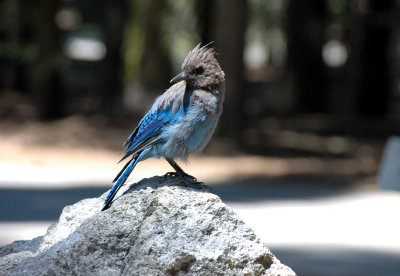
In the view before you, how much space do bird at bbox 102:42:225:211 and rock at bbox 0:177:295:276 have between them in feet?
0.73

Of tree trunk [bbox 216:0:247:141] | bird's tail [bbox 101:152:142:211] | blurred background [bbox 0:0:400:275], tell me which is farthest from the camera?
tree trunk [bbox 216:0:247:141]

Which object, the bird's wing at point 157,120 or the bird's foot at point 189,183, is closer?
the bird's foot at point 189,183

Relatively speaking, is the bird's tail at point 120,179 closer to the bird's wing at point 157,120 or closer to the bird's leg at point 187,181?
the bird's wing at point 157,120

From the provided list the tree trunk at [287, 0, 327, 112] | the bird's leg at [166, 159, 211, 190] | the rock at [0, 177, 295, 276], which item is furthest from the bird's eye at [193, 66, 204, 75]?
the tree trunk at [287, 0, 327, 112]

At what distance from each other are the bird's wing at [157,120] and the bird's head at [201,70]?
0.15 m

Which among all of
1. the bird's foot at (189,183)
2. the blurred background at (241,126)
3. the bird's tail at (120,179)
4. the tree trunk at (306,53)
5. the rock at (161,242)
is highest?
the tree trunk at (306,53)

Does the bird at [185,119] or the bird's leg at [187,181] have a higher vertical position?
the bird at [185,119]

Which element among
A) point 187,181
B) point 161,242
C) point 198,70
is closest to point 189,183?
point 187,181

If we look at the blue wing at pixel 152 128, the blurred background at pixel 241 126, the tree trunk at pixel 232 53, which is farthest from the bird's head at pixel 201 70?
the tree trunk at pixel 232 53

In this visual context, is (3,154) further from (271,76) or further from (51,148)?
(271,76)

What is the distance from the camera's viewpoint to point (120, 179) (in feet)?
15.6

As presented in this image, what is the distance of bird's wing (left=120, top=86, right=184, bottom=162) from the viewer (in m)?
5.03

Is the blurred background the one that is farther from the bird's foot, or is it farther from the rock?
the rock

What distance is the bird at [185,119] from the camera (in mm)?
4980
